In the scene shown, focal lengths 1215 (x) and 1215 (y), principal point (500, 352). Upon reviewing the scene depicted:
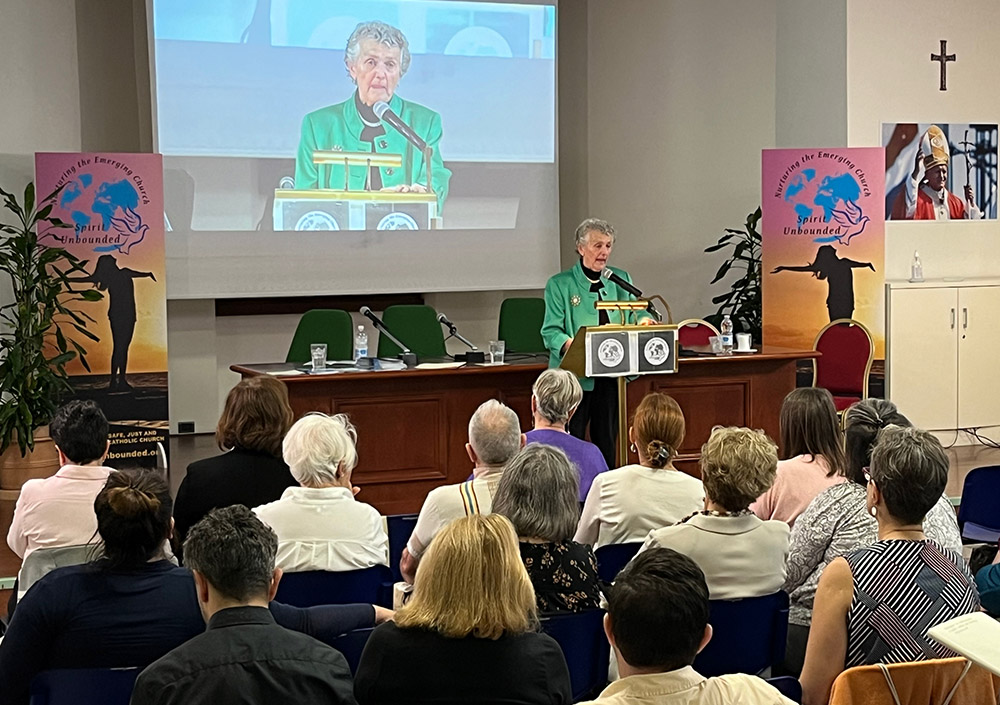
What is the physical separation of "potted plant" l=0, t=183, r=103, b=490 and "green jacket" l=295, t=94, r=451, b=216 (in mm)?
2202

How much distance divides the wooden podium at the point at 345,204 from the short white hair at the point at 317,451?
530 cm

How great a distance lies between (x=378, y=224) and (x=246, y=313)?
3.95ft

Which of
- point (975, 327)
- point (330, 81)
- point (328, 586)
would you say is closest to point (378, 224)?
point (330, 81)

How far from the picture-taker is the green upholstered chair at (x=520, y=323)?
8234mm

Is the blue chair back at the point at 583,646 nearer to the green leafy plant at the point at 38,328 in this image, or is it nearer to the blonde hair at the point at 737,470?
Answer: the blonde hair at the point at 737,470

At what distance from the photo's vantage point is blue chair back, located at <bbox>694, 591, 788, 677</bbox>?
278 cm

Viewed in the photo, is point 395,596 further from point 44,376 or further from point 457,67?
point 457,67

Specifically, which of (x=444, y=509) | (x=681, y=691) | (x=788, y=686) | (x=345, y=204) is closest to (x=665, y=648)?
(x=681, y=691)

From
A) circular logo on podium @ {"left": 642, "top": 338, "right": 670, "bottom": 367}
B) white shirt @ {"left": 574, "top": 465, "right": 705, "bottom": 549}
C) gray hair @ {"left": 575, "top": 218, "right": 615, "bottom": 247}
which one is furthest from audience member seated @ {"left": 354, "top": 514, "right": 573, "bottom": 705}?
gray hair @ {"left": 575, "top": 218, "right": 615, "bottom": 247}

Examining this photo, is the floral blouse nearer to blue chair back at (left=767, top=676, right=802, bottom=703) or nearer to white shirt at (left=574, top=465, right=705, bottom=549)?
blue chair back at (left=767, top=676, right=802, bottom=703)

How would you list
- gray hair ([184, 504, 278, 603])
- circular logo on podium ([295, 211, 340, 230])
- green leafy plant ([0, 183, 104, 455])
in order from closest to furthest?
gray hair ([184, 504, 278, 603]), green leafy plant ([0, 183, 104, 455]), circular logo on podium ([295, 211, 340, 230])

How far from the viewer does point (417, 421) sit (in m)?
6.33

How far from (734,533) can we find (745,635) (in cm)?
25

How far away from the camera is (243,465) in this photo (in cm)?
373
